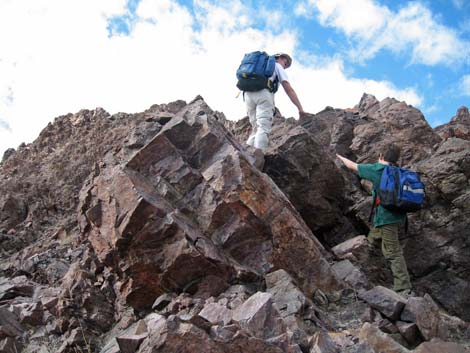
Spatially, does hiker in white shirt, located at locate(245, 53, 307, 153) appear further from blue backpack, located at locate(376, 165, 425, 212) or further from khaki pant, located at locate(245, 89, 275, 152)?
blue backpack, located at locate(376, 165, 425, 212)

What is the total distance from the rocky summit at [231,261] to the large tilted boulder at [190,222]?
27 millimetres

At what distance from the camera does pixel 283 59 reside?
14.0 m

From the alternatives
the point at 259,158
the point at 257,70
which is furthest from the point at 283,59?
the point at 259,158

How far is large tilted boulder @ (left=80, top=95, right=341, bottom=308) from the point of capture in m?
9.27

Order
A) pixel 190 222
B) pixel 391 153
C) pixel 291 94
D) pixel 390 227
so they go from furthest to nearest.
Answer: pixel 291 94
pixel 391 153
pixel 390 227
pixel 190 222

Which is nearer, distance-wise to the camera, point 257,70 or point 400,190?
point 400,190

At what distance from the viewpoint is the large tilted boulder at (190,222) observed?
9.27 meters

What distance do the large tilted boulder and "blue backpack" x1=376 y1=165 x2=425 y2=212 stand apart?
74.2 inches

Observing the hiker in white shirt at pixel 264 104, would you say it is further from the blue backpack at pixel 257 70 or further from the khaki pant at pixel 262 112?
the blue backpack at pixel 257 70

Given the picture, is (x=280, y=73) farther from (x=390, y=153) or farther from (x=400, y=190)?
(x=400, y=190)

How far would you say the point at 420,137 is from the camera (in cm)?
1700

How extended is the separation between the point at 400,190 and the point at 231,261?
400 centimetres

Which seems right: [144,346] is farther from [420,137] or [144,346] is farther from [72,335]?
[420,137]

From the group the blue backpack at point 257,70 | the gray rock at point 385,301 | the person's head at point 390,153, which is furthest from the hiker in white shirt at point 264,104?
the gray rock at point 385,301
